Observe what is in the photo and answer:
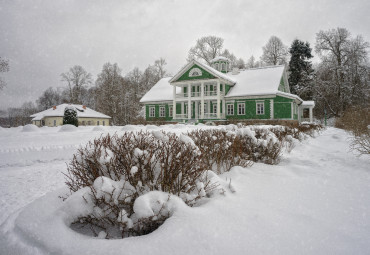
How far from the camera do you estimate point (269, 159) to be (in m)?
5.45

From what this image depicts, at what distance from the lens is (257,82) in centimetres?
2520

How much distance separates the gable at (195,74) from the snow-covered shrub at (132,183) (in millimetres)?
Result: 22977

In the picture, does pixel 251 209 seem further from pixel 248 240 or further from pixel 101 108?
pixel 101 108

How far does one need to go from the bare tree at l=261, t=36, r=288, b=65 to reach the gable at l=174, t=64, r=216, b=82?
25.0 meters

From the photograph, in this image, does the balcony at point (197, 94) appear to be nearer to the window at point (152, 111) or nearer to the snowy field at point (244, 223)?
the window at point (152, 111)

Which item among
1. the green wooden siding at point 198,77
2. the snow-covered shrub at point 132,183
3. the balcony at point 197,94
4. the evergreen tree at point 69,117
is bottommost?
the snow-covered shrub at point 132,183

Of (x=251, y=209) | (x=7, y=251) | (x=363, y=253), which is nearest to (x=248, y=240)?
(x=251, y=209)

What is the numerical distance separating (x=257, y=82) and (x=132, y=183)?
2546 cm

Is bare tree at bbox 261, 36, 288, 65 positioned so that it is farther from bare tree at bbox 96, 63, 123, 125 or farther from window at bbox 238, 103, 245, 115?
bare tree at bbox 96, 63, 123, 125

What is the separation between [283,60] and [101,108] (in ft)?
126

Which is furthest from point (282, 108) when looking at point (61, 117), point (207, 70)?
point (61, 117)

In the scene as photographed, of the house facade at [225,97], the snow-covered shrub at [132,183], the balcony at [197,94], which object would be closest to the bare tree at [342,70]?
the house facade at [225,97]

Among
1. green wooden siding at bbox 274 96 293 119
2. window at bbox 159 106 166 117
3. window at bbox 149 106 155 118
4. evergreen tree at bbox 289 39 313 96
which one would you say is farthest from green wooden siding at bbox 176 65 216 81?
evergreen tree at bbox 289 39 313 96

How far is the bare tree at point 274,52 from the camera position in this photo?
42.9 m
